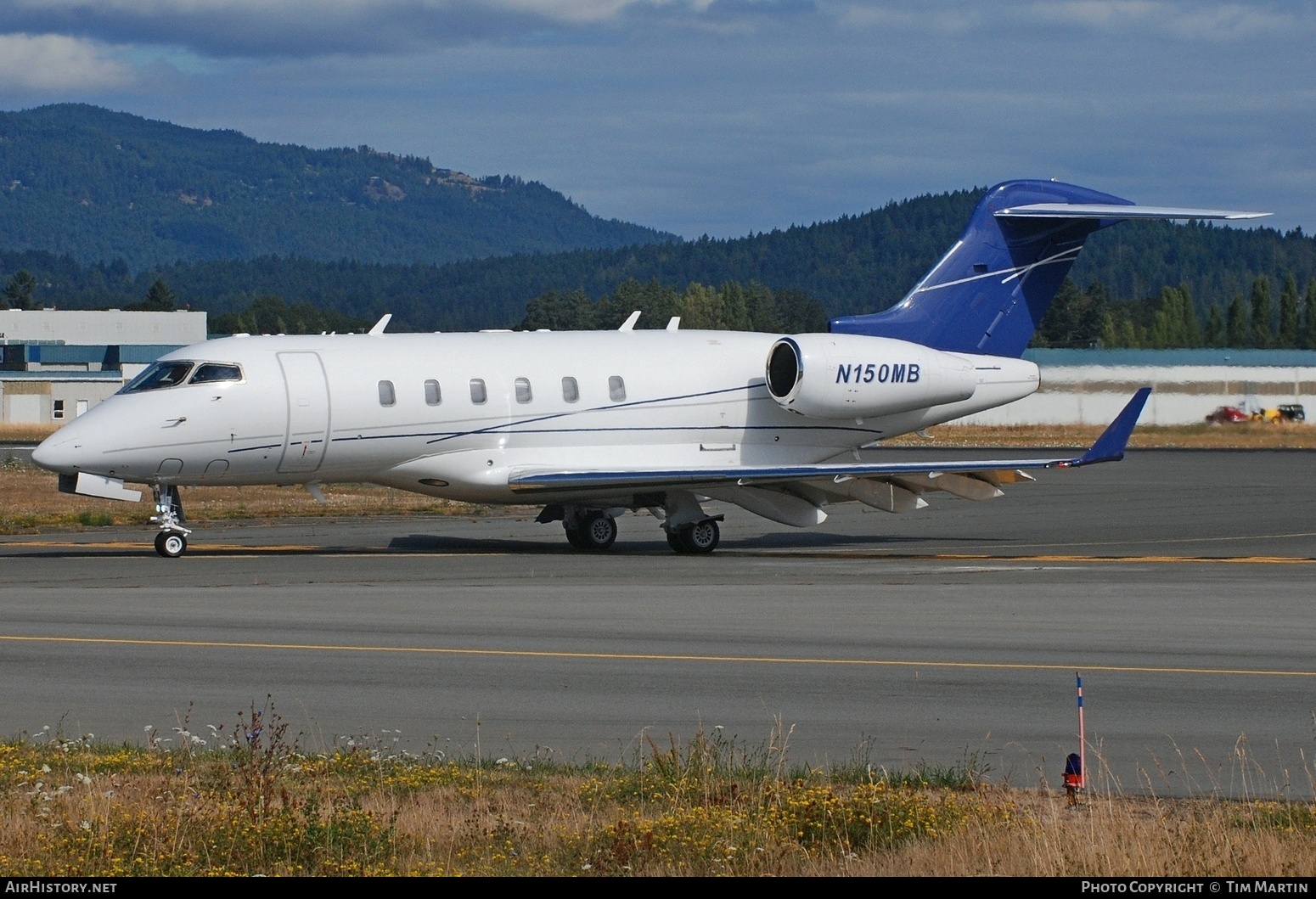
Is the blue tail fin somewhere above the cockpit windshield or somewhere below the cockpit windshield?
above

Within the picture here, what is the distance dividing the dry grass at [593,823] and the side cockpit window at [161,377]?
566 inches

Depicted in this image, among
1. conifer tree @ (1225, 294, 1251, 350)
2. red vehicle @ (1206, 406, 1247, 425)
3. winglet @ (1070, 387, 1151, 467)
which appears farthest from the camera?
conifer tree @ (1225, 294, 1251, 350)

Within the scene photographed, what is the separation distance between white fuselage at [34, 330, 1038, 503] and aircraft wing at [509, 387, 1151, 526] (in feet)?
2.62

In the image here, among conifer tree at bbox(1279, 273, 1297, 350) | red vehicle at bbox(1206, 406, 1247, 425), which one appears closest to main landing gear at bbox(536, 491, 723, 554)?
red vehicle at bbox(1206, 406, 1247, 425)

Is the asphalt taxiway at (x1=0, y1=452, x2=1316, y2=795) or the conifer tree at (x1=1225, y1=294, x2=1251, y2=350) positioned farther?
the conifer tree at (x1=1225, y1=294, x2=1251, y2=350)

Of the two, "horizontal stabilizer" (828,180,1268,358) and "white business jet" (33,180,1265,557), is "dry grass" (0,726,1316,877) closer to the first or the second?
"white business jet" (33,180,1265,557)

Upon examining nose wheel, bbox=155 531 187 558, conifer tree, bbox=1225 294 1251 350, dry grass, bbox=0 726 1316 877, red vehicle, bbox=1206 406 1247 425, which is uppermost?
conifer tree, bbox=1225 294 1251 350

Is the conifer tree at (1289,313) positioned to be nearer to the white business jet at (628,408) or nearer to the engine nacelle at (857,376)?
the white business jet at (628,408)

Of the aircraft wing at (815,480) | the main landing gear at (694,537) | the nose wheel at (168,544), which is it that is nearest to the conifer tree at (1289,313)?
the aircraft wing at (815,480)

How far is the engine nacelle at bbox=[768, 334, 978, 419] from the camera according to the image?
2714cm

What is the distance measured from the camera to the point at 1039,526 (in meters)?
32.0

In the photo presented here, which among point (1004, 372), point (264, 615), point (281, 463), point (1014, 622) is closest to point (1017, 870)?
point (1014, 622)

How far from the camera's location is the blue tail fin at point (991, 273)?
2931cm
